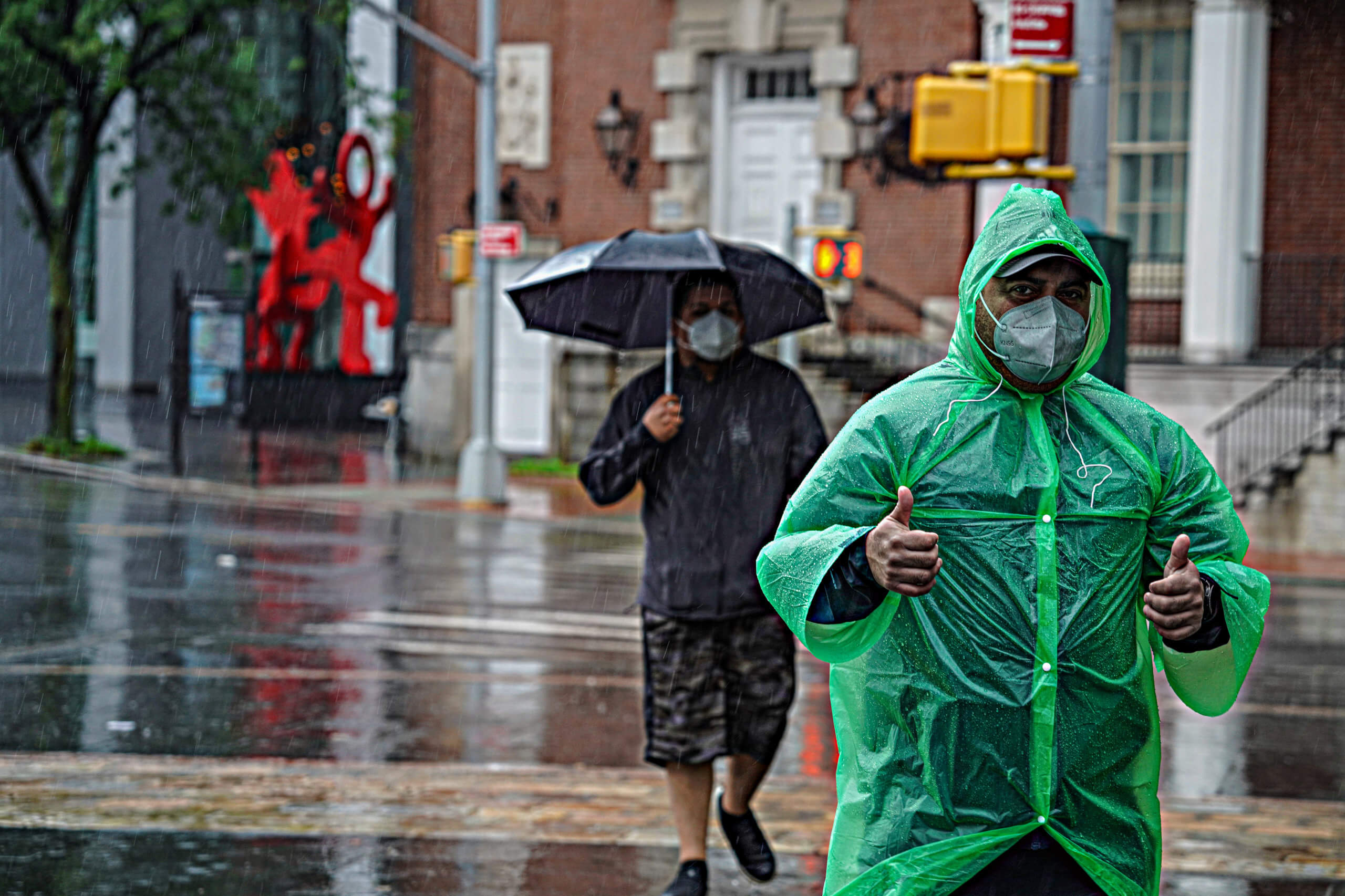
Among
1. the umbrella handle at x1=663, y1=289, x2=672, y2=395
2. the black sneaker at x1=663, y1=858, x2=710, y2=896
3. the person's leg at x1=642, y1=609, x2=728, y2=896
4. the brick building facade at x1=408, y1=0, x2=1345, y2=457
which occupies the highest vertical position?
the brick building facade at x1=408, y1=0, x2=1345, y2=457

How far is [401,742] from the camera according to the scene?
26.3 ft

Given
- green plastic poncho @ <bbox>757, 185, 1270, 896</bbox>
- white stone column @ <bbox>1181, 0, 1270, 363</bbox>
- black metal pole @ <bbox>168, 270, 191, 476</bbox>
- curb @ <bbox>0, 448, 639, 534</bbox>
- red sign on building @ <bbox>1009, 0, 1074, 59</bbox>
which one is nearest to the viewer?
green plastic poncho @ <bbox>757, 185, 1270, 896</bbox>

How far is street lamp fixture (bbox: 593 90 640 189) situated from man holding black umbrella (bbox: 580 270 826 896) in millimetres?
19699

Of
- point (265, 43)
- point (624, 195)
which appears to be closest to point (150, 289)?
point (265, 43)

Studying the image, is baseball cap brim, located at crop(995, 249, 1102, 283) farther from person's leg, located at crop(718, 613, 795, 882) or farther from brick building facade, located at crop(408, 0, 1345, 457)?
brick building facade, located at crop(408, 0, 1345, 457)

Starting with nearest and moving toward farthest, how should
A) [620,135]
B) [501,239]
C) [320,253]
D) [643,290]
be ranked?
[643,290]
[501,239]
[620,135]
[320,253]

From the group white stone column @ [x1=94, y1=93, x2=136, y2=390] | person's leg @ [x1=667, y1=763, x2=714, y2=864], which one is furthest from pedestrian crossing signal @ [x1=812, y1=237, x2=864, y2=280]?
white stone column @ [x1=94, y1=93, x2=136, y2=390]

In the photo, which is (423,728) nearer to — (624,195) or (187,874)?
(187,874)

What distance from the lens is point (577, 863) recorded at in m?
5.97

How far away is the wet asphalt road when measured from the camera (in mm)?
5961

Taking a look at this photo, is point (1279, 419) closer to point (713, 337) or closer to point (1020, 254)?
point (713, 337)

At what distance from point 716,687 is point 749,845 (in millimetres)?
524

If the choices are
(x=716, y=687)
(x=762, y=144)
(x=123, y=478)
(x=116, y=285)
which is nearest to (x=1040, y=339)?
(x=716, y=687)

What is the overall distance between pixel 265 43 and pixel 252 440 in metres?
16.7
